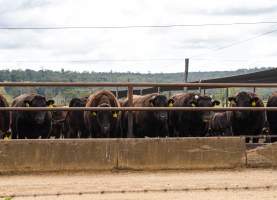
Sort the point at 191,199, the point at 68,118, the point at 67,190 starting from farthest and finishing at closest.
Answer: the point at 68,118 < the point at 67,190 < the point at 191,199

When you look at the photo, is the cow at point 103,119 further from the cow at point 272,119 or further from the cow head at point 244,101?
the cow at point 272,119

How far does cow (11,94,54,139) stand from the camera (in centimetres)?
1573

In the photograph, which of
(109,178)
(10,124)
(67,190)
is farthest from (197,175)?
(10,124)

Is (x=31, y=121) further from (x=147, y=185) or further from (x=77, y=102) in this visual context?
(x=147, y=185)

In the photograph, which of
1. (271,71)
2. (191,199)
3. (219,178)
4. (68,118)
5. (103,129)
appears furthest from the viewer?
(271,71)

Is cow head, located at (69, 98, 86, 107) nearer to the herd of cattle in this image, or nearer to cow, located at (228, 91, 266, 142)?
the herd of cattle

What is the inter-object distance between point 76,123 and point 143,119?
10.4 ft

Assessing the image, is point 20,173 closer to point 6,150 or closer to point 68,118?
point 6,150

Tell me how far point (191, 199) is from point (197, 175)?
1964 millimetres

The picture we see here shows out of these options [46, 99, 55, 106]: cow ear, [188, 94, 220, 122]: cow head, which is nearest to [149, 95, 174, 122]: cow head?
[188, 94, 220, 122]: cow head

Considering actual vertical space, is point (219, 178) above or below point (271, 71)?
below

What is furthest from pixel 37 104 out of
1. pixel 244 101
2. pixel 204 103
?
pixel 244 101

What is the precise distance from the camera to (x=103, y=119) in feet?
50.0

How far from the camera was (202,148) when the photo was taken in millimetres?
9969
